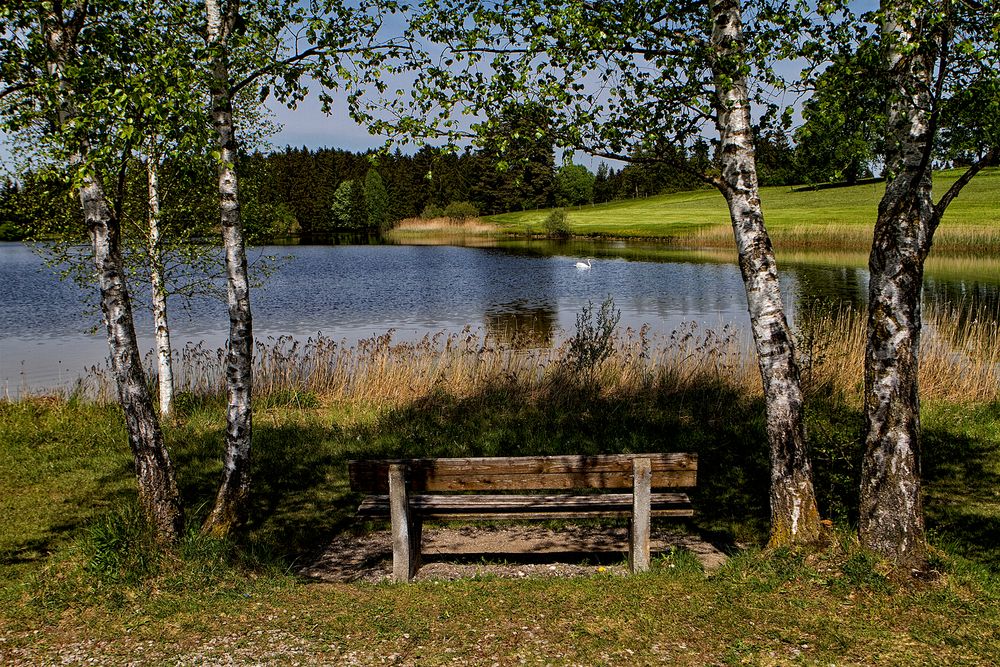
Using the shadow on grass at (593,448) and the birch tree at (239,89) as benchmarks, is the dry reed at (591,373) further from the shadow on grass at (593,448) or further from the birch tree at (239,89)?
the birch tree at (239,89)

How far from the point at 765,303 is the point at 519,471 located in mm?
2440

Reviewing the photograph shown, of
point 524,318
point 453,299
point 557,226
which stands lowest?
point 524,318

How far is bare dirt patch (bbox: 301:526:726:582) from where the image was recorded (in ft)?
23.4

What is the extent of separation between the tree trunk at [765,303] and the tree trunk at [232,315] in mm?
4398

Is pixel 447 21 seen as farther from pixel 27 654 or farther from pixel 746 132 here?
pixel 27 654

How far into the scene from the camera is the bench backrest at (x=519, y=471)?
6.53m

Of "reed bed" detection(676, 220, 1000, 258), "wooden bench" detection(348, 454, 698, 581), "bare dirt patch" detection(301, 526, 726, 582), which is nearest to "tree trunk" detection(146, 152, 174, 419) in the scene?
"bare dirt patch" detection(301, 526, 726, 582)

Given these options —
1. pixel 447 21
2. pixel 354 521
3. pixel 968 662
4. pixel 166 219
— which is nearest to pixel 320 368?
pixel 166 219

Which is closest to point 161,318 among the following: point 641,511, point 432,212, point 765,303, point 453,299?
point 641,511

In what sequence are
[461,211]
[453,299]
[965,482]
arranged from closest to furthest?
[965,482] < [453,299] < [461,211]

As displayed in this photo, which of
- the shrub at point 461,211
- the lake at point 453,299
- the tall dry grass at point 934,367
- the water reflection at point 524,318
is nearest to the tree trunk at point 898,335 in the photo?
the tall dry grass at point 934,367

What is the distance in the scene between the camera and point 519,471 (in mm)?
6574

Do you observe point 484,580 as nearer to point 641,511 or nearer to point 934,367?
point 641,511

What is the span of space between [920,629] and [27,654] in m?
5.69
